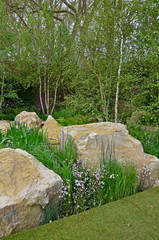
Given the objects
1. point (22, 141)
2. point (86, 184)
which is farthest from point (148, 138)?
point (22, 141)

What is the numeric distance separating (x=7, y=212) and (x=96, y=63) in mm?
5397

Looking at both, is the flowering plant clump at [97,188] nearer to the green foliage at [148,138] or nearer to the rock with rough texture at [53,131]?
the green foliage at [148,138]

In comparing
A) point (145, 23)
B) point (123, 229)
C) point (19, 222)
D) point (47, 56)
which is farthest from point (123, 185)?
point (47, 56)

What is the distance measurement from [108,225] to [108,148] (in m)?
1.16

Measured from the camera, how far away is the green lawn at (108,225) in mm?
1262

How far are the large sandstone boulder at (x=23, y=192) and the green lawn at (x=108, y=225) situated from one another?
3.3 inches

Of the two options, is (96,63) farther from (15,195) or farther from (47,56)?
(15,195)

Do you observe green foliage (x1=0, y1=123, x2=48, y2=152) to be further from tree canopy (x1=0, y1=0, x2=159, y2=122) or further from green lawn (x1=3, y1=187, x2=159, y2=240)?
tree canopy (x1=0, y1=0, x2=159, y2=122)

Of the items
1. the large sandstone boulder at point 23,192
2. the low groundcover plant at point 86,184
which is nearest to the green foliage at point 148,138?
the low groundcover plant at point 86,184

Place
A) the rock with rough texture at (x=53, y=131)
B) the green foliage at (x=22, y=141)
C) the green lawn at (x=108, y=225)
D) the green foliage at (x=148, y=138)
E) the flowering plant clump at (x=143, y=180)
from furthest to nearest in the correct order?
the rock with rough texture at (x=53, y=131) → the green foliage at (x=148, y=138) → the green foliage at (x=22, y=141) → the flowering plant clump at (x=143, y=180) → the green lawn at (x=108, y=225)

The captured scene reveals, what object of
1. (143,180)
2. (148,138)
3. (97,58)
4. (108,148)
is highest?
(97,58)

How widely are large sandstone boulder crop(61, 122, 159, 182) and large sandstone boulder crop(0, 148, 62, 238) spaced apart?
75cm

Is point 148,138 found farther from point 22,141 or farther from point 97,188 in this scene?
point 22,141

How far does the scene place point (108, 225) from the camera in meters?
1.38
